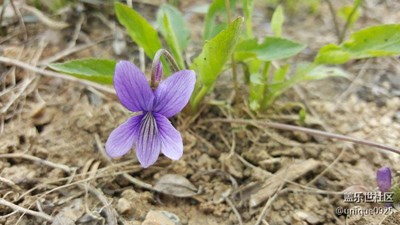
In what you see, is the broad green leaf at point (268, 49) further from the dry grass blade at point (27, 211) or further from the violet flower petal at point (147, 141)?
the dry grass blade at point (27, 211)

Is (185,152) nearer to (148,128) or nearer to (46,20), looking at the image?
(148,128)

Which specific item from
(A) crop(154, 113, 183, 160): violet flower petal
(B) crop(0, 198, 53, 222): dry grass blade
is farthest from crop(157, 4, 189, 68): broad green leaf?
(B) crop(0, 198, 53, 222): dry grass blade

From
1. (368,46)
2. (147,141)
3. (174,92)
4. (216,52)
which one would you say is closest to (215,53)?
(216,52)

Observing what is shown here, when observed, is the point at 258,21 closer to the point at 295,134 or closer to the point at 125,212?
the point at 295,134

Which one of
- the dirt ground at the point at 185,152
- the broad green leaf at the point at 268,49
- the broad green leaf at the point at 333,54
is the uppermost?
the broad green leaf at the point at 268,49

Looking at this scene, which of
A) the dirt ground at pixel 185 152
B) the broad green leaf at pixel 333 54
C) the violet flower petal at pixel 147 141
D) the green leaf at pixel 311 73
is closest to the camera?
the violet flower petal at pixel 147 141

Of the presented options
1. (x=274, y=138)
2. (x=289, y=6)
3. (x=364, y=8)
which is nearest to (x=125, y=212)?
(x=274, y=138)

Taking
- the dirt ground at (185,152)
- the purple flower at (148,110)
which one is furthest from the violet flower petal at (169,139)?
the dirt ground at (185,152)
